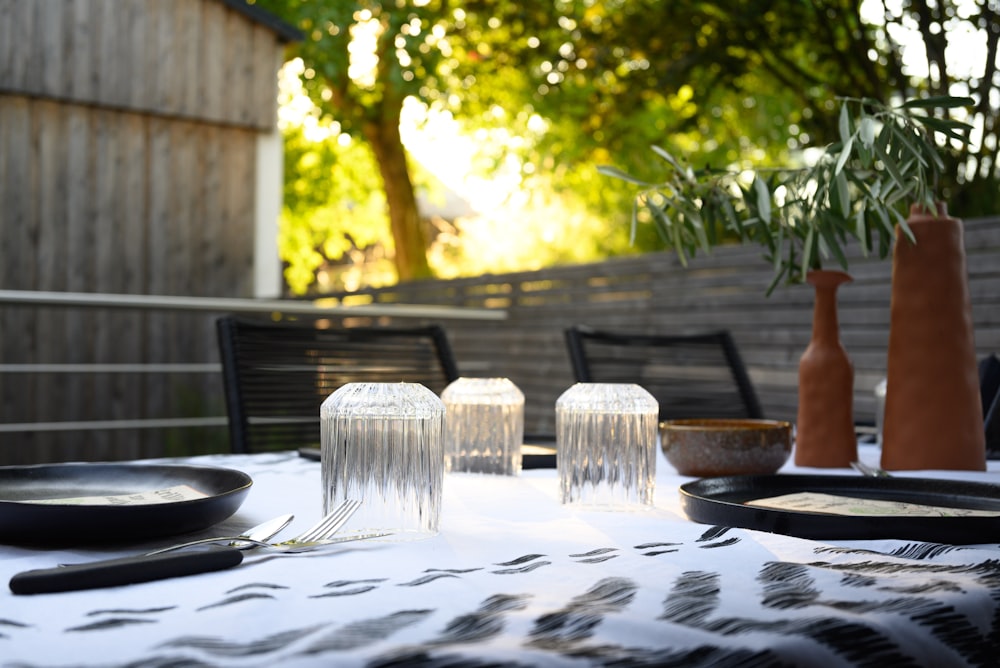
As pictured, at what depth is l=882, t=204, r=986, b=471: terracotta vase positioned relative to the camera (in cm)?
131

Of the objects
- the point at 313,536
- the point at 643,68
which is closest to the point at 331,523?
the point at 313,536

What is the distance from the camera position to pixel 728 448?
1.26 m

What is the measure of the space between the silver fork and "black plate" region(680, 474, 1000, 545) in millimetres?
297

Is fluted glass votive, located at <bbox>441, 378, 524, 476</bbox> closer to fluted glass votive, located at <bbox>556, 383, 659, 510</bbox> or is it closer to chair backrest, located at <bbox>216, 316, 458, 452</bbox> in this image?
fluted glass votive, located at <bbox>556, 383, 659, 510</bbox>

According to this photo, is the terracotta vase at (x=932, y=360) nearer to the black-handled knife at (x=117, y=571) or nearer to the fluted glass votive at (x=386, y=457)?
the fluted glass votive at (x=386, y=457)

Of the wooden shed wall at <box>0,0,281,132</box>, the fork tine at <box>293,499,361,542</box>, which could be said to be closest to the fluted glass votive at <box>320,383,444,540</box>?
the fork tine at <box>293,499,361,542</box>

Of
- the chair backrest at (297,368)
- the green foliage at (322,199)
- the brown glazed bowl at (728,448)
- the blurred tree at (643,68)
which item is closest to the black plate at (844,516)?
the brown glazed bowl at (728,448)

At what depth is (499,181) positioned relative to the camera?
44.3 ft

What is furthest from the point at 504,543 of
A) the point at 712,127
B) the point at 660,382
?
the point at 712,127

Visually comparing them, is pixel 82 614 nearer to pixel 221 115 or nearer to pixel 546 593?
pixel 546 593

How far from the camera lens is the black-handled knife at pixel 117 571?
1.94 feet

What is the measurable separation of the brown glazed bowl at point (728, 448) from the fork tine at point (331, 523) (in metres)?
0.57

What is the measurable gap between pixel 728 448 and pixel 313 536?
662 mm

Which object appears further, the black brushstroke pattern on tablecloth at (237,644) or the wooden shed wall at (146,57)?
the wooden shed wall at (146,57)
